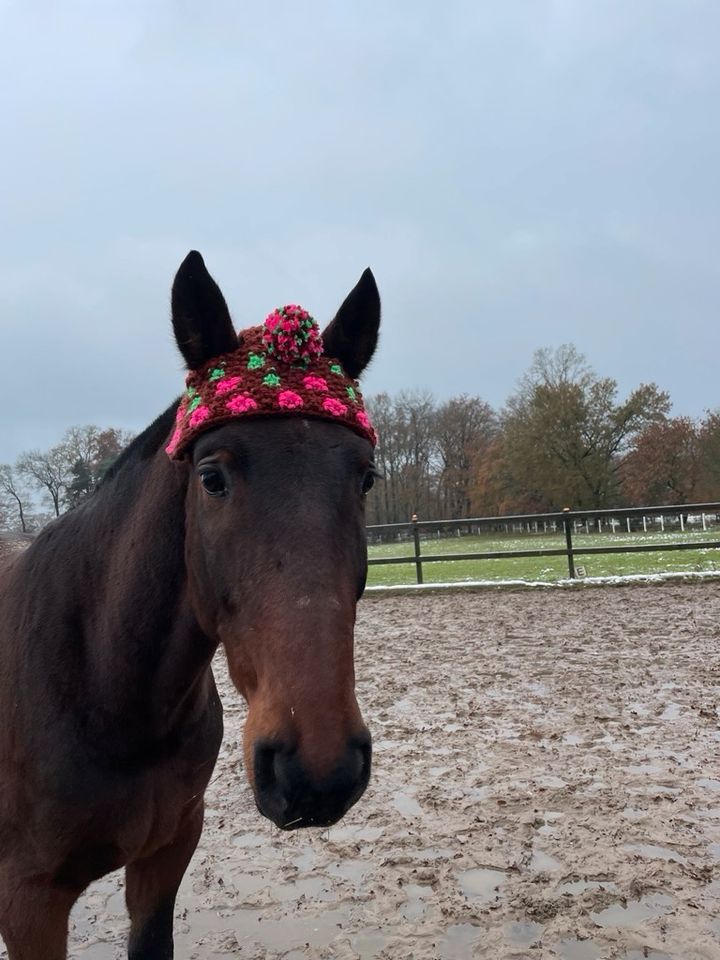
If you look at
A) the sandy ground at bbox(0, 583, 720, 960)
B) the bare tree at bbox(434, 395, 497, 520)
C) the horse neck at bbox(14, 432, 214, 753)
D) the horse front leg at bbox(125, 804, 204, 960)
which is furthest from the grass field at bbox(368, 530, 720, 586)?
the bare tree at bbox(434, 395, 497, 520)

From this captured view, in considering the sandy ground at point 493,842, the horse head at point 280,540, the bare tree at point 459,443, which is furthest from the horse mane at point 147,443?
the bare tree at point 459,443

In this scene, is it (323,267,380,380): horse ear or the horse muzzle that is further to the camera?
(323,267,380,380): horse ear

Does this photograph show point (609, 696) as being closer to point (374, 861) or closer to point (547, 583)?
point (374, 861)

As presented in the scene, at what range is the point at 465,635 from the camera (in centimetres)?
998

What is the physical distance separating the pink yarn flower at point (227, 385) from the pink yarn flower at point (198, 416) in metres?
0.06

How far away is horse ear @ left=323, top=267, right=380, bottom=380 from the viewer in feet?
7.01

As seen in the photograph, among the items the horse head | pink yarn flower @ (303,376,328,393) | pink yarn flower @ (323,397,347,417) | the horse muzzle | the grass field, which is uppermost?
pink yarn flower @ (303,376,328,393)

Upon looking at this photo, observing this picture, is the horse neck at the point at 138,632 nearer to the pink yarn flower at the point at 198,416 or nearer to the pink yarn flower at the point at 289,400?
the pink yarn flower at the point at 198,416

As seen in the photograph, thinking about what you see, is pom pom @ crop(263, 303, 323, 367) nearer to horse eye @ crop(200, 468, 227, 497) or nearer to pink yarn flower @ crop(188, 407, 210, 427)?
pink yarn flower @ crop(188, 407, 210, 427)

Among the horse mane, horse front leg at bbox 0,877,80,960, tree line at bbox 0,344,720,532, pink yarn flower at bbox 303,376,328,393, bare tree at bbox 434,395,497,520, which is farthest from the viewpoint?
bare tree at bbox 434,395,497,520

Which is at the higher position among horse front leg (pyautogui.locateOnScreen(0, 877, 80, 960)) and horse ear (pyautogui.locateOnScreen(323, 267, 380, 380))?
horse ear (pyautogui.locateOnScreen(323, 267, 380, 380))

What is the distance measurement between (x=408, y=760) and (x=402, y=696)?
1.74m

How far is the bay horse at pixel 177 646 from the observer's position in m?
1.46

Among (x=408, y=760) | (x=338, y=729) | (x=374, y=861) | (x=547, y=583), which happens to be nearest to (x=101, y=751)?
(x=338, y=729)
